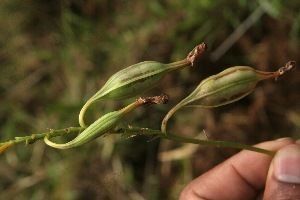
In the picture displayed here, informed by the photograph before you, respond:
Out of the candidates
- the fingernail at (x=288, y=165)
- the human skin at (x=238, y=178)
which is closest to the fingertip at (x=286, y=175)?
the fingernail at (x=288, y=165)

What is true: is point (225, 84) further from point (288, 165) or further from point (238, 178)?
point (238, 178)

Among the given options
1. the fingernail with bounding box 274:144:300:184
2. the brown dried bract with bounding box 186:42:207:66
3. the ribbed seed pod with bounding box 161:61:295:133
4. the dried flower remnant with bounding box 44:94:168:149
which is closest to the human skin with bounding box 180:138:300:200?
the fingernail with bounding box 274:144:300:184

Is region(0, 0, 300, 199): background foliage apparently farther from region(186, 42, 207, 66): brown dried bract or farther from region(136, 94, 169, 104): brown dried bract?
region(136, 94, 169, 104): brown dried bract

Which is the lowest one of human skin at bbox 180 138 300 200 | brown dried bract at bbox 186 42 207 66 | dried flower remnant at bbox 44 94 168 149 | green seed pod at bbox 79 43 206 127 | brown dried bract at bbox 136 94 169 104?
human skin at bbox 180 138 300 200

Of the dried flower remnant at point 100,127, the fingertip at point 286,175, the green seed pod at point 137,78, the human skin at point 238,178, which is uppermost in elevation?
the green seed pod at point 137,78

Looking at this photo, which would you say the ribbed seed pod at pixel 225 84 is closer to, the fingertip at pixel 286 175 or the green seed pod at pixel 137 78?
the green seed pod at pixel 137 78

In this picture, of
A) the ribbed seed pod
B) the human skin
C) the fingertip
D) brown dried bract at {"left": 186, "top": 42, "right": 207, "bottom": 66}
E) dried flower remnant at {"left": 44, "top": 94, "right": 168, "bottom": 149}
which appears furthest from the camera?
the human skin

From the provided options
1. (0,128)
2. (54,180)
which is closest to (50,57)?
(0,128)
